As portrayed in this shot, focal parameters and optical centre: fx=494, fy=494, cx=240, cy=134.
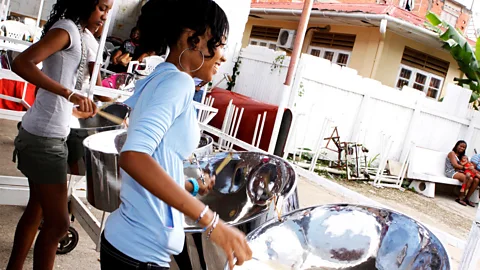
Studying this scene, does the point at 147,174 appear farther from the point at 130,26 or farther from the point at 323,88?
the point at 130,26

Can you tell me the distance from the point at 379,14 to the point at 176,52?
7233 mm

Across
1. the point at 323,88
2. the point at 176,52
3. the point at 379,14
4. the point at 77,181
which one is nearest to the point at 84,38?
the point at 176,52

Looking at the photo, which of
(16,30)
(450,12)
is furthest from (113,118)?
(450,12)

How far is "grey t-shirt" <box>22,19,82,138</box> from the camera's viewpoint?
139 centimetres

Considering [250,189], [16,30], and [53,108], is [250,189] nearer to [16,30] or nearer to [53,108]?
[53,108]

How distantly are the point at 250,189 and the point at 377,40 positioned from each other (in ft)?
24.0

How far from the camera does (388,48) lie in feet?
27.2

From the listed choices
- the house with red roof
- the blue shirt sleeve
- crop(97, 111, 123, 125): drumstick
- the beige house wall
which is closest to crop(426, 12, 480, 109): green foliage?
the house with red roof

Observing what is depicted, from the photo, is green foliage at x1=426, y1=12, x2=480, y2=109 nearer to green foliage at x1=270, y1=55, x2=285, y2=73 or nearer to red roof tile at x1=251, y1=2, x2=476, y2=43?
red roof tile at x1=251, y1=2, x2=476, y2=43

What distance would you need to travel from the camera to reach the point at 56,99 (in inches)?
54.9

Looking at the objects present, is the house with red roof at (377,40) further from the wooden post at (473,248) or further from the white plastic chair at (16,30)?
the wooden post at (473,248)

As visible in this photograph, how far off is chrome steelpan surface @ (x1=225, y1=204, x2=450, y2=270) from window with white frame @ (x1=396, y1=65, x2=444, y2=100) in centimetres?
792

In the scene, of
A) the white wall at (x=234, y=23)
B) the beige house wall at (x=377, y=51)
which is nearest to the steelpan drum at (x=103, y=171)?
the white wall at (x=234, y=23)

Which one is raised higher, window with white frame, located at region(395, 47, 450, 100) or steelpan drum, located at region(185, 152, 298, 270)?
window with white frame, located at region(395, 47, 450, 100)
